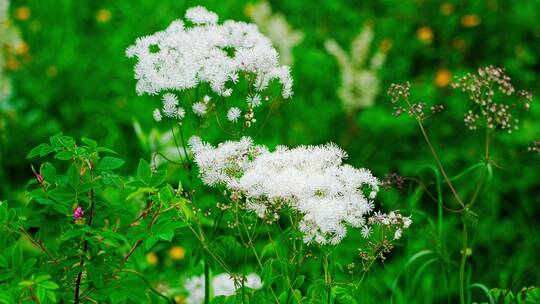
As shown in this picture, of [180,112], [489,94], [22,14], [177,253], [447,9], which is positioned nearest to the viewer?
[180,112]

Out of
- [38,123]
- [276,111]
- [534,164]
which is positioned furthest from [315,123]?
[38,123]

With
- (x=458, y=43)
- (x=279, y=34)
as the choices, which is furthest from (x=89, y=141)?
(x=458, y=43)

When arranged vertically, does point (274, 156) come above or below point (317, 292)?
above

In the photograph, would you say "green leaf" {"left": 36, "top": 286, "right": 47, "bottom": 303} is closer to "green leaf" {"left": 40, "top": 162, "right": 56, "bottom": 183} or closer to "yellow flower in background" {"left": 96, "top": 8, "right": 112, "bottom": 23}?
"green leaf" {"left": 40, "top": 162, "right": 56, "bottom": 183}

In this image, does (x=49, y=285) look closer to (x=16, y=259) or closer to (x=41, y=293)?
(x=41, y=293)

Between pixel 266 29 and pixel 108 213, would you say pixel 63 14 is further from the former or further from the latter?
pixel 108 213

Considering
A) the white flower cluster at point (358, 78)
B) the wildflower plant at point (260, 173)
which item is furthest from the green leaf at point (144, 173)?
the white flower cluster at point (358, 78)

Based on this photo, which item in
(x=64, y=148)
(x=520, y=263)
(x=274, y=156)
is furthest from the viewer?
(x=520, y=263)

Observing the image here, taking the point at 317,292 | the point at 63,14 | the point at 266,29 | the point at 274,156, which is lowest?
the point at 317,292
